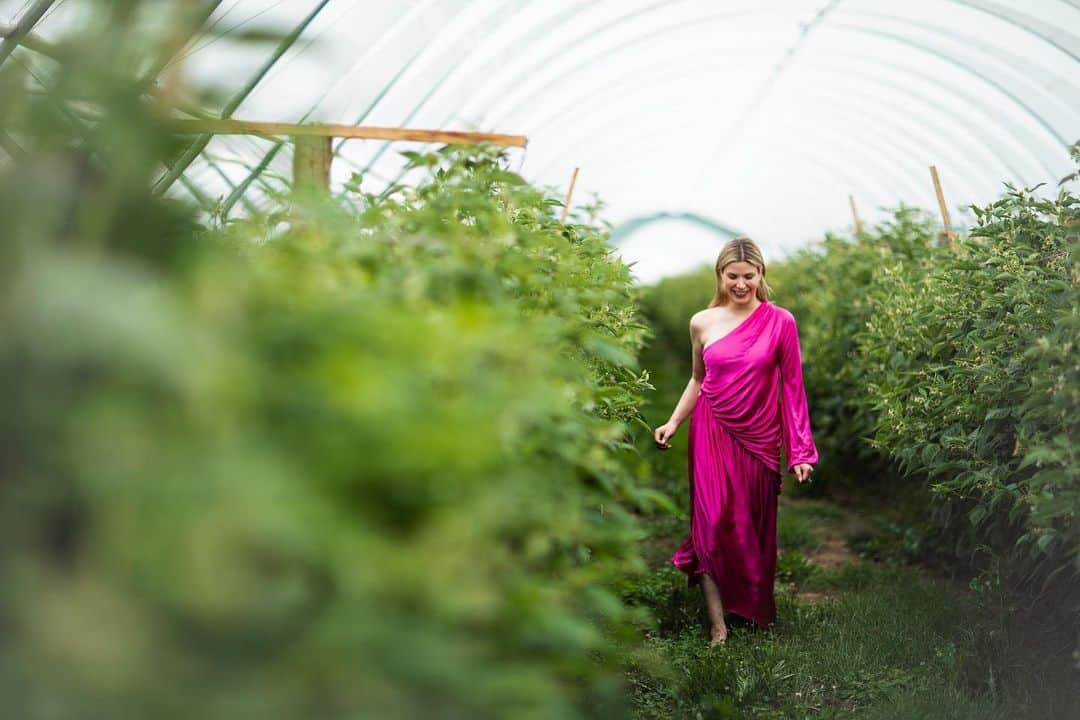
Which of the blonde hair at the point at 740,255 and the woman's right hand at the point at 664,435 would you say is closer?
the woman's right hand at the point at 664,435

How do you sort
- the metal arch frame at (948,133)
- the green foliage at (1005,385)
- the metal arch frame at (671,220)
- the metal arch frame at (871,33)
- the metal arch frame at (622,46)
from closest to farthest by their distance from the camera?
the green foliage at (1005,385), the metal arch frame at (871,33), the metal arch frame at (948,133), the metal arch frame at (622,46), the metal arch frame at (671,220)

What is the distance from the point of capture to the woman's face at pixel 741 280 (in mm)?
4832

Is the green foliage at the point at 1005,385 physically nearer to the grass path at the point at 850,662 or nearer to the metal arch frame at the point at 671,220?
the grass path at the point at 850,662

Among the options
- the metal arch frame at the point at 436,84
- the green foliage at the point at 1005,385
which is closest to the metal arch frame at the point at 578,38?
the metal arch frame at the point at 436,84

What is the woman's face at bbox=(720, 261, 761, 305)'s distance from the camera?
483 centimetres

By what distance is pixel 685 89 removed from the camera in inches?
546

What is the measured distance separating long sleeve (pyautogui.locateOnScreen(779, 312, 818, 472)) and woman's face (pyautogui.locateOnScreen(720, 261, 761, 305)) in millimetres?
207

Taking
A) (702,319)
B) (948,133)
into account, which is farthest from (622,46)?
(702,319)

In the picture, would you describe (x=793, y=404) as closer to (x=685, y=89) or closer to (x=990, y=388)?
(x=990, y=388)

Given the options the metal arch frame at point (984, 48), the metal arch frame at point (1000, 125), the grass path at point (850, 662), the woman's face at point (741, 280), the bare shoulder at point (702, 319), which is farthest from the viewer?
the metal arch frame at point (1000, 125)

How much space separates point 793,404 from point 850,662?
132 cm

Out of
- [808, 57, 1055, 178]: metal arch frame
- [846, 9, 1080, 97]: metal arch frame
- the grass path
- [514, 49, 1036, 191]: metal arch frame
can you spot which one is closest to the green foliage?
the grass path

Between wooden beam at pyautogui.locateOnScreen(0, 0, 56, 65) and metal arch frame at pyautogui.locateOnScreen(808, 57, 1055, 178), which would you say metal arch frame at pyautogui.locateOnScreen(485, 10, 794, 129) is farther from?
wooden beam at pyautogui.locateOnScreen(0, 0, 56, 65)

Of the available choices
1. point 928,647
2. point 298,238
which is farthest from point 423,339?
point 928,647
